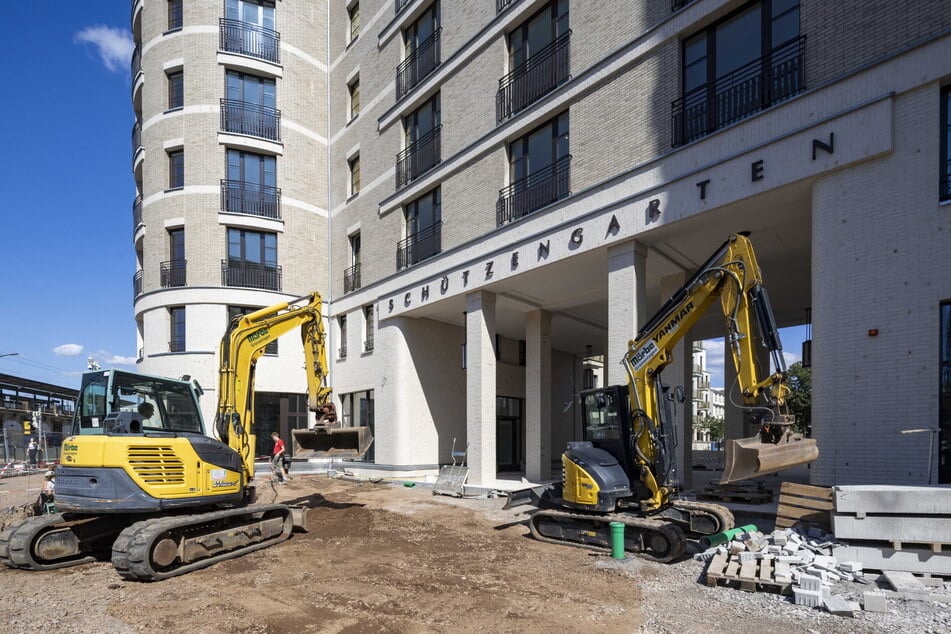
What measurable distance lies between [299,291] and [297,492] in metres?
10.7

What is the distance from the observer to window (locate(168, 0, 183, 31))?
27.9 m

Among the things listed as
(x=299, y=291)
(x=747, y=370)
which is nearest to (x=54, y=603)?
(x=747, y=370)

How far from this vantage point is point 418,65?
74.9ft

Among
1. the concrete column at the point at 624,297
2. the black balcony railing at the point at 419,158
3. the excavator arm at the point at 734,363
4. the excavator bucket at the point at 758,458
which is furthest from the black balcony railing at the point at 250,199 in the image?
the excavator bucket at the point at 758,458

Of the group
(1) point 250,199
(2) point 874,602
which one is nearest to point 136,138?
(1) point 250,199

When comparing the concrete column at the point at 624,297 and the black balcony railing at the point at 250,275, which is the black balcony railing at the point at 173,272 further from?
the concrete column at the point at 624,297

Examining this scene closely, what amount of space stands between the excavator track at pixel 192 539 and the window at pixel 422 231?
38.3 feet

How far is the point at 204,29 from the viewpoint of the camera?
26969mm

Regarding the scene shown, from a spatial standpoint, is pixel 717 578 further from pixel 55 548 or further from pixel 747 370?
pixel 55 548

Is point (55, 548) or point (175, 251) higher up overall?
point (175, 251)

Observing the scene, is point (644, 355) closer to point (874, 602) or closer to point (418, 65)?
point (874, 602)

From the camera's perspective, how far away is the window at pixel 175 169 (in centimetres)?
2733

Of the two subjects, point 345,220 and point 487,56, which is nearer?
point 487,56

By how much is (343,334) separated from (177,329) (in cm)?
700
